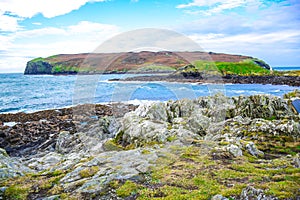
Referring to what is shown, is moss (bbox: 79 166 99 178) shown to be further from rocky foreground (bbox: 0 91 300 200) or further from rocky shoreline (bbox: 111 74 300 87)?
rocky shoreline (bbox: 111 74 300 87)

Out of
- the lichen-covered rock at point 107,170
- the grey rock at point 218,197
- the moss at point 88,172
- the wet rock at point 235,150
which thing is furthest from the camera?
the wet rock at point 235,150

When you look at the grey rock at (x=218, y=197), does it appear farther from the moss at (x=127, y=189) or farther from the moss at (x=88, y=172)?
the moss at (x=88, y=172)

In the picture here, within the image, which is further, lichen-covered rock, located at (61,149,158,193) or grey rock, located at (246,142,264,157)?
grey rock, located at (246,142,264,157)

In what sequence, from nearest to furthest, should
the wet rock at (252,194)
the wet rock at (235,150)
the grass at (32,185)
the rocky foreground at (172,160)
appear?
the wet rock at (252,194) → the rocky foreground at (172,160) → the grass at (32,185) → the wet rock at (235,150)

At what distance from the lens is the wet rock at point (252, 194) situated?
1219 cm

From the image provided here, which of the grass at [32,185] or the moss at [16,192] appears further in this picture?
the grass at [32,185]

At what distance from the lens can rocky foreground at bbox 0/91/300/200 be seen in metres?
14.0

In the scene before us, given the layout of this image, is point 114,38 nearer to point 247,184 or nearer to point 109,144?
point 109,144

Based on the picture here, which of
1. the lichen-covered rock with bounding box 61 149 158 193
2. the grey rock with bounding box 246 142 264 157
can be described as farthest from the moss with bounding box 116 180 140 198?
the grey rock with bounding box 246 142 264 157

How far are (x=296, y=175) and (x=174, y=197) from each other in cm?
775

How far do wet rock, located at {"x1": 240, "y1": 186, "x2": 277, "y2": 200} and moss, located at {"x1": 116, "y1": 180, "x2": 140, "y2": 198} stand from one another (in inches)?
229

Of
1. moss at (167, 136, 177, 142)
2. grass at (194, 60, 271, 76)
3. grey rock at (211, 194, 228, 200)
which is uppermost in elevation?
grass at (194, 60, 271, 76)

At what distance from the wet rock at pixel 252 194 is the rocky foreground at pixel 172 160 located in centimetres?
5

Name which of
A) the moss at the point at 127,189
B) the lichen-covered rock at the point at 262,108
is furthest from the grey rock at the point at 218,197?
the lichen-covered rock at the point at 262,108
